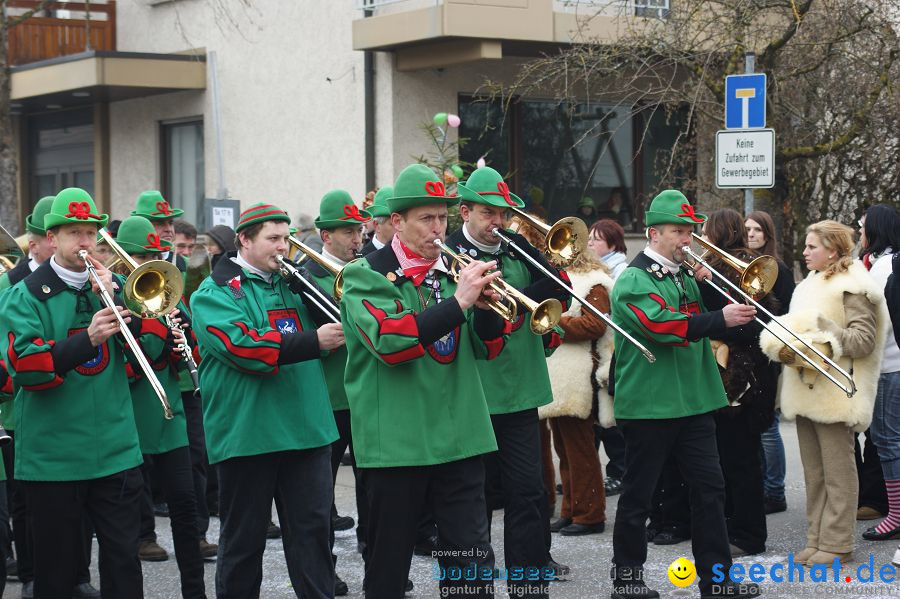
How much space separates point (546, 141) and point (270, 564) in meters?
10.2

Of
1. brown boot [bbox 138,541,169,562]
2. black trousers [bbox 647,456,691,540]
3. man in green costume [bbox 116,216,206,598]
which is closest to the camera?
man in green costume [bbox 116,216,206,598]

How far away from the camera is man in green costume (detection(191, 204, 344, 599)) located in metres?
5.64

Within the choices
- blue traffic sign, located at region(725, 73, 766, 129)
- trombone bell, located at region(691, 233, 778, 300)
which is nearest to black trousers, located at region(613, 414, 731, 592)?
trombone bell, located at region(691, 233, 778, 300)

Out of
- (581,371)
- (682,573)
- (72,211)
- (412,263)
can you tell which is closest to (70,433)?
(72,211)

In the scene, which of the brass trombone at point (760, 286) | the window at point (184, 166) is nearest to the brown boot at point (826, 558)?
the brass trombone at point (760, 286)

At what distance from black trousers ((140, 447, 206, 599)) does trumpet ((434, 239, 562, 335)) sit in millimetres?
2164

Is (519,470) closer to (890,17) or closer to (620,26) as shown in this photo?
(890,17)

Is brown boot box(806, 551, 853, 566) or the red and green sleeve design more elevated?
the red and green sleeve design

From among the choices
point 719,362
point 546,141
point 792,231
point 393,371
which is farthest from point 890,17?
point 393,371

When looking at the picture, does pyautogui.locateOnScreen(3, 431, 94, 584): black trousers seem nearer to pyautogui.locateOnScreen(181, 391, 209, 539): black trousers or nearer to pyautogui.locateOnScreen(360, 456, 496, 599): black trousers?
pyautogui.locateOnScreen(181, 391, 209, 539): black trousers

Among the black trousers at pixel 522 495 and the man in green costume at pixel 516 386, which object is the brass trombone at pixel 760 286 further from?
the black trousers at pixel 522 495

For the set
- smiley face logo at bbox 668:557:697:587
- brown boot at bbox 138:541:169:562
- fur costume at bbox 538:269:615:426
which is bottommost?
brown boot at bbox 138:541:169:562

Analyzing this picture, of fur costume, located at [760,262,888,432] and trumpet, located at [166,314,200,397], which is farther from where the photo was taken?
fur costume, located at [760,262,888,432]

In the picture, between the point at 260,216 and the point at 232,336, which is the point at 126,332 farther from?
the point at 260,216
